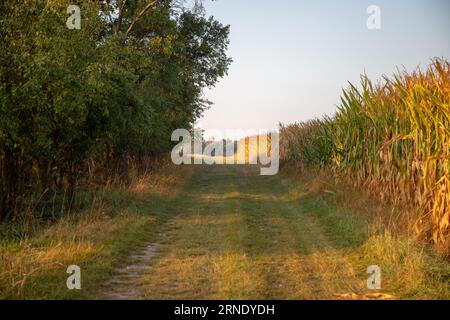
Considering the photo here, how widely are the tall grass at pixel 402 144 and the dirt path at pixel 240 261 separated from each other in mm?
1953

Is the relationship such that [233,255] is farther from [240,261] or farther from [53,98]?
[53,98]

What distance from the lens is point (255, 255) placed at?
9391 millimetres

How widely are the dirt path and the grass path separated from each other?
0.01 meters

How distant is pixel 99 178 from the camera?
64.6 feet

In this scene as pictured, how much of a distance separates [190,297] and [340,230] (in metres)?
5.73

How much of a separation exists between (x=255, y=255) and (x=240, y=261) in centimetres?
67

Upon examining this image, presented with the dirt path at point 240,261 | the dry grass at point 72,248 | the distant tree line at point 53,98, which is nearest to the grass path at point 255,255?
the dirt path at point 240,261

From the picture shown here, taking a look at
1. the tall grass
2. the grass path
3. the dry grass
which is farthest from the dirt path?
the tall grass

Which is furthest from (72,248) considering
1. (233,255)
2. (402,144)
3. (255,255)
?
(402,144)

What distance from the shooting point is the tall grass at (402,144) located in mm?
9430

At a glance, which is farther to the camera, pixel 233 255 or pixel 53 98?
pixel 53 98

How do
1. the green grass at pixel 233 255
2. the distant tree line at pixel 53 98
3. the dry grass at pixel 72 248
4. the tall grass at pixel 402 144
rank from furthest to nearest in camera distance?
the distant tree line at pixel 53 98 < the tall grass at pixel 402 144 < the green grass at pixel 233 255 < the dry grass at pixel 72 248

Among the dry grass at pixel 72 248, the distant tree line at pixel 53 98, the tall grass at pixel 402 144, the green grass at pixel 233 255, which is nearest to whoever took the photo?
the dry grass at pixel 72 248

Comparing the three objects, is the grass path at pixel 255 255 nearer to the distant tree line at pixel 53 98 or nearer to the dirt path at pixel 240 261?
the dirt path at pixel 240 261
